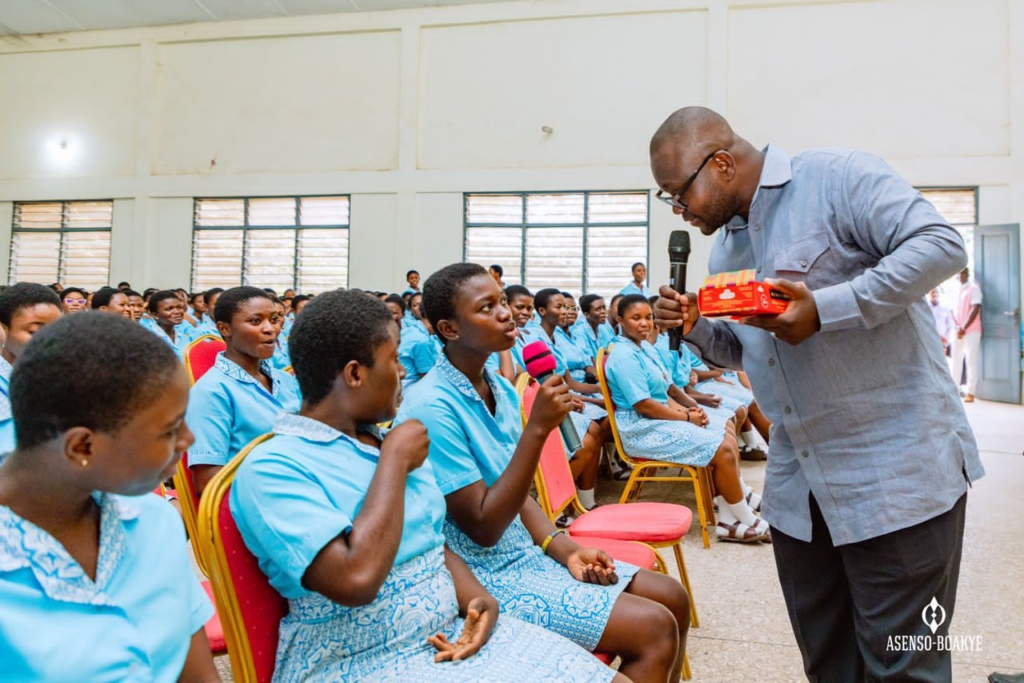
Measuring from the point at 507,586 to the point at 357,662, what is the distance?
528mm

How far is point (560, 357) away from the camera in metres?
5.45

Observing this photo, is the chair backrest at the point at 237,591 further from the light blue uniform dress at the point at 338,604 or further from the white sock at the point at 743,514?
the white sock at the point at 743,514

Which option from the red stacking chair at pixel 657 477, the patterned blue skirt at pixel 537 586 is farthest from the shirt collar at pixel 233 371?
the red stacking chair at pixel 657 477

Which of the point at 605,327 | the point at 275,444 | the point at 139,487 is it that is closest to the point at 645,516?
the point at 275,444

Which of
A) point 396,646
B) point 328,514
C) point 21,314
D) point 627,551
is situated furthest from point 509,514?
point 21,314

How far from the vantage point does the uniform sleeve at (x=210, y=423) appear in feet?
7.02

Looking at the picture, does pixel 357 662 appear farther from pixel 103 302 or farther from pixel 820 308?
pixel 103 302

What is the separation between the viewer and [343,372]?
134 centimetres

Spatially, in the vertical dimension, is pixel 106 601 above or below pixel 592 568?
above

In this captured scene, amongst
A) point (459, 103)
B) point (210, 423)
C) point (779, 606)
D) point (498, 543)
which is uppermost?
point (459, 103)

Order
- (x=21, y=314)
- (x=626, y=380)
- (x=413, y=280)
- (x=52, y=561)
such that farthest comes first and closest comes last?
(x=413, y=280) < (x=626, y=380) < (x=21, y=314) < (x=52, y=561)

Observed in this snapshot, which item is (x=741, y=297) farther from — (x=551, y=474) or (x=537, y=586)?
(x=551, y=474)

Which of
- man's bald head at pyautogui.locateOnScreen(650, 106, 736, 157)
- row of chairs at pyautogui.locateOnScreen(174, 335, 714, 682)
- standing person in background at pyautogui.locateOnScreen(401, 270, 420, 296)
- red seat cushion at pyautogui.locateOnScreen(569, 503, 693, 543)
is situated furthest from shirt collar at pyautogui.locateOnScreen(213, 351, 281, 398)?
standing person in background at pyautogui.locateOnScreen(401, 270, 420, 296)

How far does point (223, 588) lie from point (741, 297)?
38.4 inches
